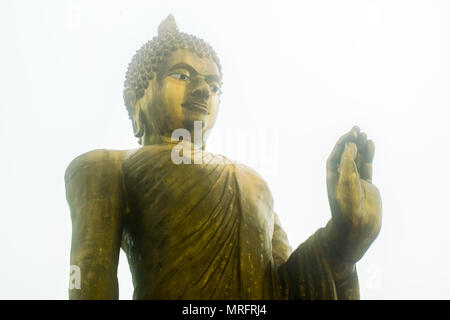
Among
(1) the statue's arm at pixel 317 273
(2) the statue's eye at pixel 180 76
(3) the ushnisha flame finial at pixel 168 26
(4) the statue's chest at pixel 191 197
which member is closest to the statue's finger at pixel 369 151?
(1) the statue's arm at pixel 317 273

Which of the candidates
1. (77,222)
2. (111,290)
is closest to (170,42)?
(77,222)

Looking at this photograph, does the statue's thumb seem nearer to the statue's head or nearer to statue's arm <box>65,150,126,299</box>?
the statue's head

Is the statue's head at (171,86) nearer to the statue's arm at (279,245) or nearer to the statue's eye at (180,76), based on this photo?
the statue's eye at (180,76)

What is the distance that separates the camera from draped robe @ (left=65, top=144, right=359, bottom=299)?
4117mm

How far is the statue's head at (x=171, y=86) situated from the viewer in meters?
4.80

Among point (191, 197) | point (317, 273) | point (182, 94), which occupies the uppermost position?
point (182, 94)

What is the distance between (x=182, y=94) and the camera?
4805 millimetres

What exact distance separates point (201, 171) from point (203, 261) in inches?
22.9

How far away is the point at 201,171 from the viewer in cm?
443

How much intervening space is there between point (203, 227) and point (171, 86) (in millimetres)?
1069

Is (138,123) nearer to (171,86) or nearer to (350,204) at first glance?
(171,86)

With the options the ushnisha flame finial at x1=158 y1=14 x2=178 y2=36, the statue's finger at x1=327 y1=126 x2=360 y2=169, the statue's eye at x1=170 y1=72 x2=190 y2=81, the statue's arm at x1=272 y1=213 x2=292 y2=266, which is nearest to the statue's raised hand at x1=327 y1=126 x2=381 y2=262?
the statue's finger at x1=327 y1=126 x2=360 y2=169

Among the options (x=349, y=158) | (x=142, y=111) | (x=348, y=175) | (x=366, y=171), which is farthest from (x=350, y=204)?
(x=142, y=111)
